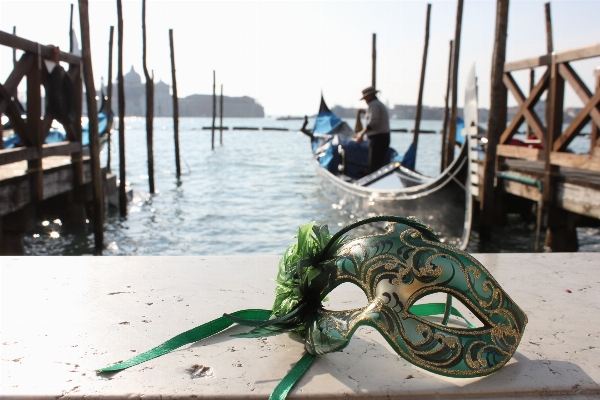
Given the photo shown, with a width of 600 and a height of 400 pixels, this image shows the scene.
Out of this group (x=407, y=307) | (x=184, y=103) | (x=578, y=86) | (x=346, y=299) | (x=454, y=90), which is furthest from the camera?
(x=184, y=103)

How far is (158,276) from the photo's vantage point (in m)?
1.70

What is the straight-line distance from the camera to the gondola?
5.84 meters

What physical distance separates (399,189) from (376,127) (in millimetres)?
1646

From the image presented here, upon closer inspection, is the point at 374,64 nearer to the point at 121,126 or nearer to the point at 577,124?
the point at 121,126

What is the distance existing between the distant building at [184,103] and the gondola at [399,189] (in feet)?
275

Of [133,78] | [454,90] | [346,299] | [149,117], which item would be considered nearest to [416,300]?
[346,299]

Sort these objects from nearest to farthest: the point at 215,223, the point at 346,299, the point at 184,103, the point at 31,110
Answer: the point at 346,299 < the point at 31,110 < the point at 215,223 < the point at 184,103

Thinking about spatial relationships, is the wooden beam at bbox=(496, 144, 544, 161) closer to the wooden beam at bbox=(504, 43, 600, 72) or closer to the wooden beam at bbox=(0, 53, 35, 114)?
the wooden beam at bbox=(504, 43, 600, 72)

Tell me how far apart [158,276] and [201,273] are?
4.9 inches

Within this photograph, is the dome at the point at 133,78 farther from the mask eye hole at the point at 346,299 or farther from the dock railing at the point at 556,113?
the mask eye hole at the point at 346,299

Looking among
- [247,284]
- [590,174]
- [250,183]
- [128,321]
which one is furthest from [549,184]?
[250,183]

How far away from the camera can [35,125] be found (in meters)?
4.91

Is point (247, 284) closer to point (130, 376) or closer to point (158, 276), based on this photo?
point (158, 276)

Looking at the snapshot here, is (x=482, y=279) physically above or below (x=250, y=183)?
above
